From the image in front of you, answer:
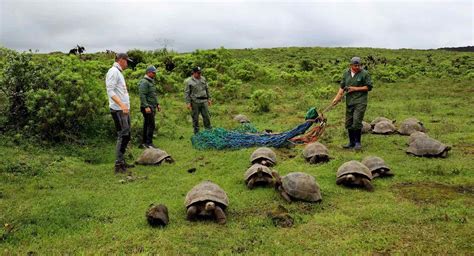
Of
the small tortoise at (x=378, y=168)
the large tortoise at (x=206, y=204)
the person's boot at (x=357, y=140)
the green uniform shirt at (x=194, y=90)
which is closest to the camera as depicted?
the large tortoise at (x=206, y=204)

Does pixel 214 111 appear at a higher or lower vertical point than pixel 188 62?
lower

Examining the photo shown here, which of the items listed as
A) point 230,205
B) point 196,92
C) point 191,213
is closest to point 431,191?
point 230,205

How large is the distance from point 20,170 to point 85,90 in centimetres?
325

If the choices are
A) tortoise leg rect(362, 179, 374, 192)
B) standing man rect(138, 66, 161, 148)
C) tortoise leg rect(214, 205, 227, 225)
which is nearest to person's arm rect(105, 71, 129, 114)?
standing man rect(138, 66, 161, 148)

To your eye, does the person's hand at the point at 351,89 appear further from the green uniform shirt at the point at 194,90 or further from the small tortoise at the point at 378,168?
the green uniform shirt at the point at 194,90

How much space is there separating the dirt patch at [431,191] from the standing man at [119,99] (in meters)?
5.12

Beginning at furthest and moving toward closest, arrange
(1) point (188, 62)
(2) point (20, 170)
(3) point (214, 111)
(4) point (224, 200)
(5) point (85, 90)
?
(1) point (188, 62), (3) point (214, 111), (5) point (85, 90), (2) point (20, 170), (4) point (224, 200)

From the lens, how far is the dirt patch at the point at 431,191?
711 cm

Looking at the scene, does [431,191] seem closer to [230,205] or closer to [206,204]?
[230,205]

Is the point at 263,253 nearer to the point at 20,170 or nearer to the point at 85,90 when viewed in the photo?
the point at 20,170

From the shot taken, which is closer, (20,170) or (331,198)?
(331,198)

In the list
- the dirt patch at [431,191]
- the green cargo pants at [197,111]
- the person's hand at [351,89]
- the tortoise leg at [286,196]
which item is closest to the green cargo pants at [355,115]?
the person's hand at [351,89]

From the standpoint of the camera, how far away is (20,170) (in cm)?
822

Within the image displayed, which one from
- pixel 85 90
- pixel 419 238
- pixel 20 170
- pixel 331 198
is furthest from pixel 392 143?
pixel 20 170
